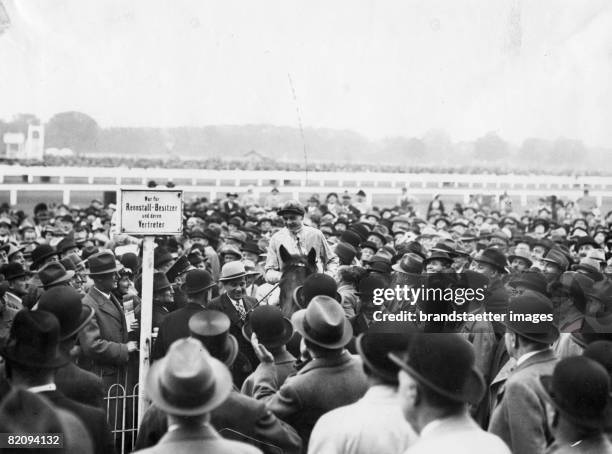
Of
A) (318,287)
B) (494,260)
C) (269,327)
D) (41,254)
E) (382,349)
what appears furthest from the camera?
(41,254)

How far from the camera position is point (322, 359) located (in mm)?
4043

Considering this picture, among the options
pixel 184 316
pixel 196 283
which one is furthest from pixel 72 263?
pixel 184 316

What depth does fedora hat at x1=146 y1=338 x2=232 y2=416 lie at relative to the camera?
9.52 feet

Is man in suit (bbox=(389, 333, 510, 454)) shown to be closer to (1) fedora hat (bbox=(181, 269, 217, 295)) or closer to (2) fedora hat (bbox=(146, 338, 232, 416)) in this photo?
(2) fedora hat (bbox=(146, 338, 232, 416))

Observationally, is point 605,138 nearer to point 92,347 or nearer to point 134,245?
point 134,245

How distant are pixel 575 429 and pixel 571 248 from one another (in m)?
9.19

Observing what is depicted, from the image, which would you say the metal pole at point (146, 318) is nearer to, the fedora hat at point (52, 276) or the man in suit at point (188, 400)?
the fedora hat at point (52, 276)

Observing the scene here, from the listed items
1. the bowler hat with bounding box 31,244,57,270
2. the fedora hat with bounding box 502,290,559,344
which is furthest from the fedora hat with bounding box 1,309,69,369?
the bowler hat with bounding box 31,244,57,270

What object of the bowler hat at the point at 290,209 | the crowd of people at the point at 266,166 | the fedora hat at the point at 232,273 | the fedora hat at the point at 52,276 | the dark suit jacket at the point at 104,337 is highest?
the crowd of people at the point at 266,166

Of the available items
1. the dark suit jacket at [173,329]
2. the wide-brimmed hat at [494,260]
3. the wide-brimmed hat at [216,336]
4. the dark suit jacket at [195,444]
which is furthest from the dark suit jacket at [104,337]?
the wide-brimmed hat at [494,260]

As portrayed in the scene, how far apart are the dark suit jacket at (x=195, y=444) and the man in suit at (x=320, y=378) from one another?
959mm

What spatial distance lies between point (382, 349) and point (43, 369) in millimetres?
1701

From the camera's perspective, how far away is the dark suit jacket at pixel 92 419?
350 cm

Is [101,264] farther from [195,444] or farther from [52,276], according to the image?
[195,444]
